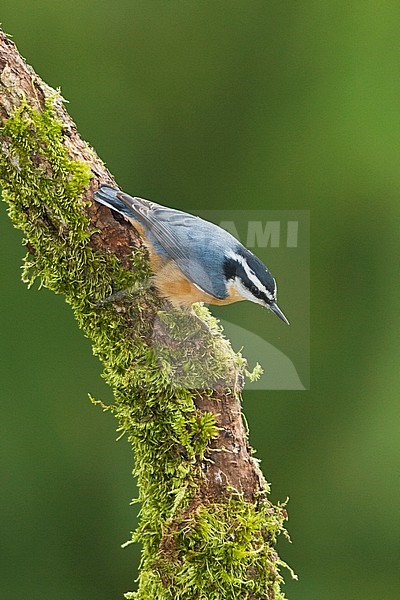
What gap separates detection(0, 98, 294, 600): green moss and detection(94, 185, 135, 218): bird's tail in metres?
0.03

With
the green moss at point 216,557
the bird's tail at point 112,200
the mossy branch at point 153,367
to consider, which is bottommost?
the green moss at point 216,557

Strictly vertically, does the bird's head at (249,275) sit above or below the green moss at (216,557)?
above

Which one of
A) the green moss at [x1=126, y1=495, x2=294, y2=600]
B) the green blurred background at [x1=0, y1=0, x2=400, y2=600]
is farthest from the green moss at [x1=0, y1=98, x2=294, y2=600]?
the green blurred background at [x1=0, y1=0, x2=400, y2=600]

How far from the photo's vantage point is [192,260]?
1380 mm

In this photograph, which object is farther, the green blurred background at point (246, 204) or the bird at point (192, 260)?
the green blurred background at point (246, 204)

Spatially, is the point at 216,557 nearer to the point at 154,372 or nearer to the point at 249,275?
the point at 154,372

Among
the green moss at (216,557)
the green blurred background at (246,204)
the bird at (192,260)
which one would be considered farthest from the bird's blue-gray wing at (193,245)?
the green blurred background at (246,204)

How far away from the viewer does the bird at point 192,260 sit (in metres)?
1.34

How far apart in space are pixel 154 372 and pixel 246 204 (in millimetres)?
1077

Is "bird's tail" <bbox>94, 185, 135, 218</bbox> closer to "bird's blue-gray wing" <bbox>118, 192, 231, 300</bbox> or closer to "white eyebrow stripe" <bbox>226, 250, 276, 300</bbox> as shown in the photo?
"bird's blue-gray wing" <bbox>118, 192, 231, 300</bbox>

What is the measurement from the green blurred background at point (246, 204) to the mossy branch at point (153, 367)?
0.99 metres

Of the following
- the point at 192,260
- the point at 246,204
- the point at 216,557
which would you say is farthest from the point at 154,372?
the point at 246,204

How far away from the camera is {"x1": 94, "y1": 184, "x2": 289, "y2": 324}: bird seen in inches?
52.8

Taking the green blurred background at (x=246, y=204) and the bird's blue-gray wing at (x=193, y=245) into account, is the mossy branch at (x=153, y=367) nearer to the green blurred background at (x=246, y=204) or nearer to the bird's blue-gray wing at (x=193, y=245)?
the bird's blue-gray wing at (x=193, y=245)
